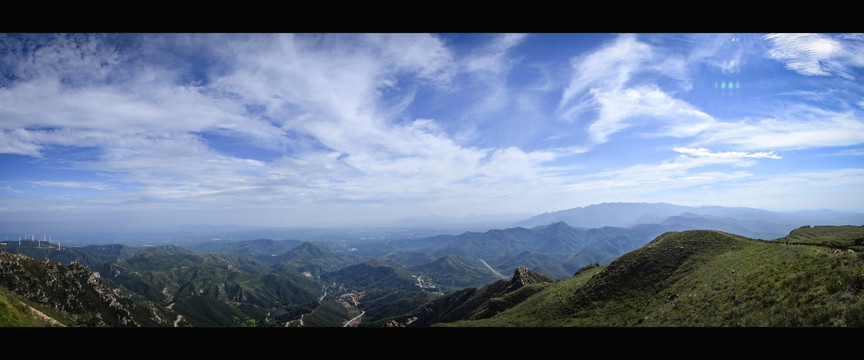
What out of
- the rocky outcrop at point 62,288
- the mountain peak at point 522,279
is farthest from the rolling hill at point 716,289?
the rocky outcrop at point 62,288

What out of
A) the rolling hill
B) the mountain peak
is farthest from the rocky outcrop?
the rolling hill

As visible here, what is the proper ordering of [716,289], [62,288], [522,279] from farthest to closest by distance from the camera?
[62,288]
[522,279]
[716,289]

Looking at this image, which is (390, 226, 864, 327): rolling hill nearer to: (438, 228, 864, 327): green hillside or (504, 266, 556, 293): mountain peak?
(438, 228, 864, 327): green hillside

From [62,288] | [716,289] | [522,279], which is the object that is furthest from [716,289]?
[62,288]

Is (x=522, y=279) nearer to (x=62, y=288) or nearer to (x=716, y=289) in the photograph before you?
(x=716, y=289)

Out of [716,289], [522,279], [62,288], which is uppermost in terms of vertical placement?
[716,289]

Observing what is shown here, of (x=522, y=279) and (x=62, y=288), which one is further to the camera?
(x=62, y=288)

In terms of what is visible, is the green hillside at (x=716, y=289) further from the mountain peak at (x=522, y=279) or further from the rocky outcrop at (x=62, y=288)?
the rocky outcrop at (x=62, y=288)

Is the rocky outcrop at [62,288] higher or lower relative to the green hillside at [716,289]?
lower

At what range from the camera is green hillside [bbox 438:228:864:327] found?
14.6 metres

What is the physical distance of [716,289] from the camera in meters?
28.8

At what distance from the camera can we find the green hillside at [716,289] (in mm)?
14609
